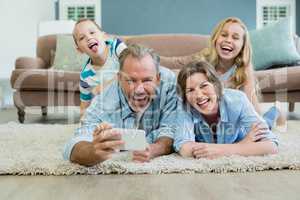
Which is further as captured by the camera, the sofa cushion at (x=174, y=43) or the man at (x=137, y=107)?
the sofa cushion at (x=174, y=43)

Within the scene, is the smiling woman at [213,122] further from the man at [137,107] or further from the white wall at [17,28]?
the white wall at [17,28]

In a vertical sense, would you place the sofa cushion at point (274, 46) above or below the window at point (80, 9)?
below

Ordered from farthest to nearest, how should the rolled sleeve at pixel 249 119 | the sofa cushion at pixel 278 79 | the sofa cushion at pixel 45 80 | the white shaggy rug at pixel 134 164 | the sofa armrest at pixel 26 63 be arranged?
the sofa armrest at pixel 26 63
the sofa cushion at pixel 45 80
the sofa cushion at pixel 278 79
the rolled sleeve at pixel 249 119
the white shaggy rug at pixel 134 164

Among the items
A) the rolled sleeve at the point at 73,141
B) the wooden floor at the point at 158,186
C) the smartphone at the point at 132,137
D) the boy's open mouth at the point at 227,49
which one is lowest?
the wooden floor at the point at 158,186

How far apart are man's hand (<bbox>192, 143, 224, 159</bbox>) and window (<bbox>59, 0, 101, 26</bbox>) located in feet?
14.2

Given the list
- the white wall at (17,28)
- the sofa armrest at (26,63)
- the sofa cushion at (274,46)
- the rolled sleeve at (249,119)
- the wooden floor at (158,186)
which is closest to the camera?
the wooden floor at (158,186)

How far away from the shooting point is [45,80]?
107 inches

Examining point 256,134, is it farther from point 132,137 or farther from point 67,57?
point 67,57

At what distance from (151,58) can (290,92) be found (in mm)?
1642

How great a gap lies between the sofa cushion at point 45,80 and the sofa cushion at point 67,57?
372 millimetres

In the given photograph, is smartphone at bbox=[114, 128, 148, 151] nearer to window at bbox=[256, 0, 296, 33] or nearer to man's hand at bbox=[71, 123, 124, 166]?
man's hand at bbox=[71, 123, 124, 166]

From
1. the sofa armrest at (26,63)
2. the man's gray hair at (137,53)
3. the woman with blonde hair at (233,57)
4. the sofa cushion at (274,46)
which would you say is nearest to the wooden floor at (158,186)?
the man's gray hair at (137,53)

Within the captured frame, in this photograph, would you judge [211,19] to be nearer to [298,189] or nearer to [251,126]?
[251,126]

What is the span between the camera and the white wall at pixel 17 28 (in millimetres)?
4020
